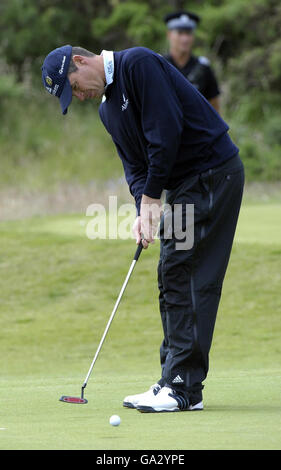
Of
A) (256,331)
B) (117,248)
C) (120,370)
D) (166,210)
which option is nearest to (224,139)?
(166,210)

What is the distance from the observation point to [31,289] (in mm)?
9117

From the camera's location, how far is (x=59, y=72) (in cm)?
408

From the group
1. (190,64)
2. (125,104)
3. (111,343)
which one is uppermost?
(190,64)

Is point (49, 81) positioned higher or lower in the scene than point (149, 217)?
higher

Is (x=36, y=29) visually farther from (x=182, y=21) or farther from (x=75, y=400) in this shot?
(x=75, y=400)

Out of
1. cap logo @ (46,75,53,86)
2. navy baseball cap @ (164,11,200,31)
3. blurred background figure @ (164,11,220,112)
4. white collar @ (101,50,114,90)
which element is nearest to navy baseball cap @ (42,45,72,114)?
cap logo @ (46,75,53,86)

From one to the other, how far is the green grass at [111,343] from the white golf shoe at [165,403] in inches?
2.1

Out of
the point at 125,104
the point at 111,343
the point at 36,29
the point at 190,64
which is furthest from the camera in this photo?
the point at 36,29

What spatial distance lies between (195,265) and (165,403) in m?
0.64

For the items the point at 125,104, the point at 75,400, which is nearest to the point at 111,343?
the point at 75,400

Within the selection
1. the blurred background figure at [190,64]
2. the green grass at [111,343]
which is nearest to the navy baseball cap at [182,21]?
the blurred background figure at [190,64]

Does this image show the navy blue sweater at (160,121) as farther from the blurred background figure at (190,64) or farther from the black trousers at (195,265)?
the blurred background figure at (190,64)
